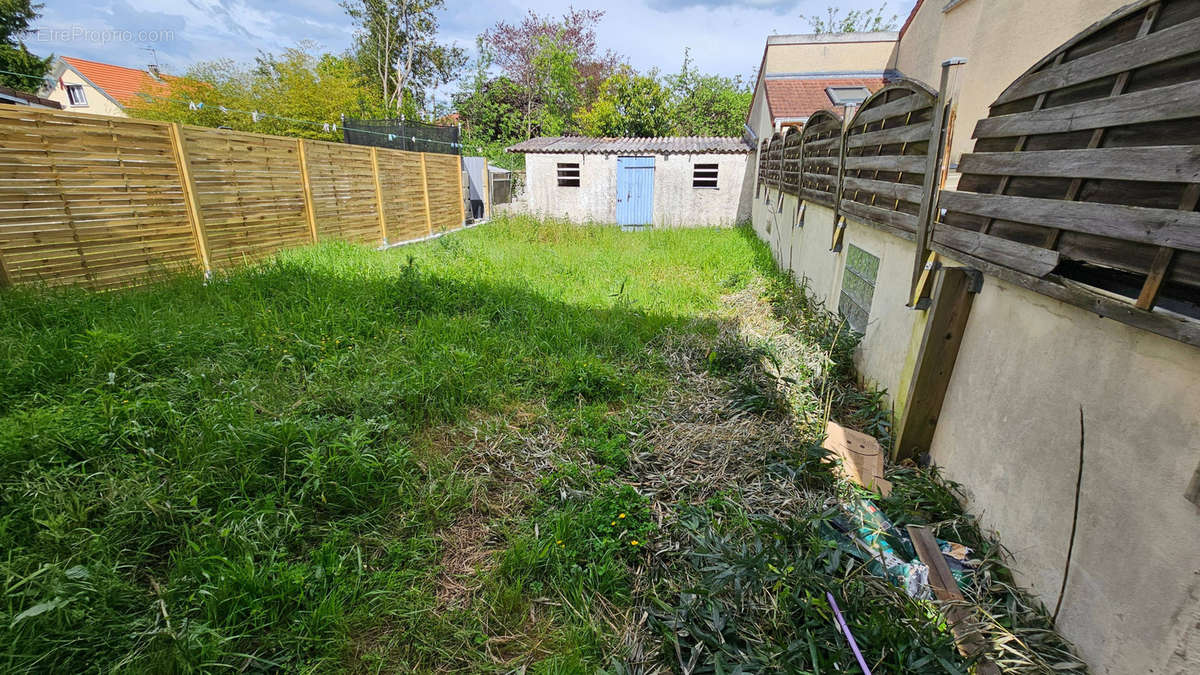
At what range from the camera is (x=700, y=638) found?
1.55 metres

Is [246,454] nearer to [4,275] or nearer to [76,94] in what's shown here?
[4,275]

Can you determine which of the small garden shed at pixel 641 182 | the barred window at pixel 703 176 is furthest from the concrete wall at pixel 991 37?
the barred window at pixel 703 176

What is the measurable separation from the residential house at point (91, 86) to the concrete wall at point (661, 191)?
80.4ft

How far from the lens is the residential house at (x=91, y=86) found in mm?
23547

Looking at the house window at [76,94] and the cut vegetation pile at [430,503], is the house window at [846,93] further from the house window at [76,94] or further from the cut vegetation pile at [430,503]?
the house window at [76,94]

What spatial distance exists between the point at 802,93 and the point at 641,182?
452 centimetres

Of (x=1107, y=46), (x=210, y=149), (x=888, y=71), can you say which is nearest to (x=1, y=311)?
(x=210, y=149)

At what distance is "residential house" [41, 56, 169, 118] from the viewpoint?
2355 centimetres

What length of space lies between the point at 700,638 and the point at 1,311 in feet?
16.8

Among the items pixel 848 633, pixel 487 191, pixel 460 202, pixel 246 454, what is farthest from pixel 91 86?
pixel 848 633

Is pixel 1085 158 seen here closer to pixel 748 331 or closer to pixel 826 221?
pixel 748 331

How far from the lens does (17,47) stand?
55.6 feet

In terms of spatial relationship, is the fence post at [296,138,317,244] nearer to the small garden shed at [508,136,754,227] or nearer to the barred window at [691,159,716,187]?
the small garden shed at [508,136,754,227]

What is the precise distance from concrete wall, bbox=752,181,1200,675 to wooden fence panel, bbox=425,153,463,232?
1123 centimetres
